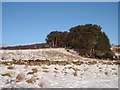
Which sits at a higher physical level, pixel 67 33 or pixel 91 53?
pixel 67 33

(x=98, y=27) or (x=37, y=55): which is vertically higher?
(x=98, y=27)

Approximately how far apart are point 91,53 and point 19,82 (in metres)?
44.7

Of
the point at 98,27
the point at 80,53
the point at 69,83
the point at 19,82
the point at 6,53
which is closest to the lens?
the point at 19,82

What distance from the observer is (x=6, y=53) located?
42.0 m

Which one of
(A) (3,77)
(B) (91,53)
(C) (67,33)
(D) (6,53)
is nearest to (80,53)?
(B) (91,53)

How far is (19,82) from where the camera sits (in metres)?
14.9

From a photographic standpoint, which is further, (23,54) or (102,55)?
(102,55)

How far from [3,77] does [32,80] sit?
189 centimetres

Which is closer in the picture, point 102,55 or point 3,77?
point 3,77

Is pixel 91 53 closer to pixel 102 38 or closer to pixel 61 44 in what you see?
pixel 102 38

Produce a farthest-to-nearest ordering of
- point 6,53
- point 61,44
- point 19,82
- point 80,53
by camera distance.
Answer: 1. point 61,44
2. point 80,53
3. point 6,53
4. point 19,82

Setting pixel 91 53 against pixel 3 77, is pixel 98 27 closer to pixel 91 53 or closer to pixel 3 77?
pixel 91 53

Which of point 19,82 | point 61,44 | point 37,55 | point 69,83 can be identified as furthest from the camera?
point 61,44

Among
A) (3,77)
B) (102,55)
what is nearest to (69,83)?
(3,77)
